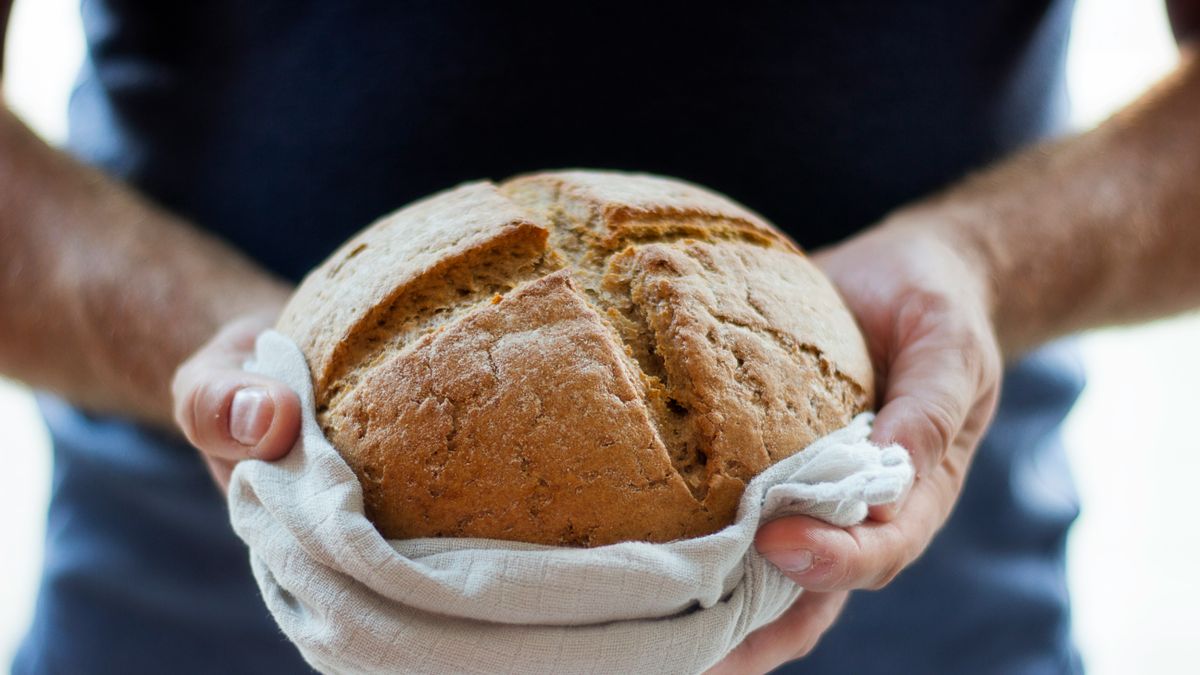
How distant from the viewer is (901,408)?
1307 millimetres

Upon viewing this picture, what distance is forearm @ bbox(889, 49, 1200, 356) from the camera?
191 centimetres

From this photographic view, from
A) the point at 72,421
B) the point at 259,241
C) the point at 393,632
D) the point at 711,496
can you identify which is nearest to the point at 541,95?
the point at 259,241

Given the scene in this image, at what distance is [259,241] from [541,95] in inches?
27.3

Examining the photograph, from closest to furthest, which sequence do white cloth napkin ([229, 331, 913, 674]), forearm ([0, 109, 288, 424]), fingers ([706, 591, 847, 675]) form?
white cloth napkin ([229, 331, 913, 674]), fingers ([706, 591, 847, 675]), forearm ([0, 109, 288, 424])

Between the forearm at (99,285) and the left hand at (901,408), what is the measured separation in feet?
3.62

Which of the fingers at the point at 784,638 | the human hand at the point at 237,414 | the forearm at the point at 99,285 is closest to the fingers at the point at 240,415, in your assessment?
the human hand at the point at 237,414

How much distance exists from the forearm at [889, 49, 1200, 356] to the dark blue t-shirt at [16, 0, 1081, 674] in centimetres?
11

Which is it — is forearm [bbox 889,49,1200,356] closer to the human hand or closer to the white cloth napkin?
the white cloth napkin

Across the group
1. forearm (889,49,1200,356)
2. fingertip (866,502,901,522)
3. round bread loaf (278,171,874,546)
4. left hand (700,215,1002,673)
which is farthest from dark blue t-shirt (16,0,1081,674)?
fingertip (866,502,901,522)

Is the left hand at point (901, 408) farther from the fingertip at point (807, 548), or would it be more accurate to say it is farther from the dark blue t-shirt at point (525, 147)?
the dark blue t-shirt at point (525, 147)

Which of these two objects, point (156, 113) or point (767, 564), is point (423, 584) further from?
point (156, 113)

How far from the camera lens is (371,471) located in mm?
1192

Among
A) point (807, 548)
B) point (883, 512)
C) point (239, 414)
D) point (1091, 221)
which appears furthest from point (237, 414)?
point (1091, 221)

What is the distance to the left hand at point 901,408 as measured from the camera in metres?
1.19
